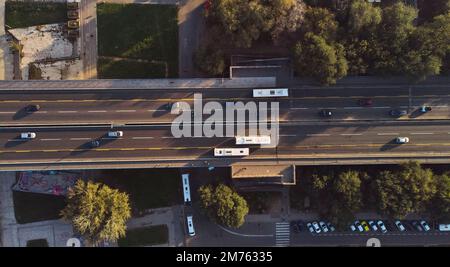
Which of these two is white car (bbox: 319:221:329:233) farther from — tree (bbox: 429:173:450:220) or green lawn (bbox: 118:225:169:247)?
green lawn (bbox: 118:225:169:247)

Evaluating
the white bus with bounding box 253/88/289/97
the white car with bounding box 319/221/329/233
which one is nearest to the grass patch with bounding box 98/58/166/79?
the white bus with bounding box 253/88/289/97

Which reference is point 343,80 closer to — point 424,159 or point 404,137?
point 404,137

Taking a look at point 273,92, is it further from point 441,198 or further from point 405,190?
point 441,198

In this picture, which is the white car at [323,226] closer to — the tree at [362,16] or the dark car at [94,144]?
the tree at [362,16]

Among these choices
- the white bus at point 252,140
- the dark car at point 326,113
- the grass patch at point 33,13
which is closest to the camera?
the white bus at point 252,140

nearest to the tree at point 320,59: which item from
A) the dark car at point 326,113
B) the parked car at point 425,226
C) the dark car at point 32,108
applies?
the dark car at point 326,113
